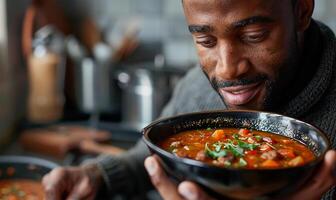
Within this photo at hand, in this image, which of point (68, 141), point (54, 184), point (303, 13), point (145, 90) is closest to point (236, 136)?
point (303, 13)

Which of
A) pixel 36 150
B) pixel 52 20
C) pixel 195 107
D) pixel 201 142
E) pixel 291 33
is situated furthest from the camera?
pixel 52 20

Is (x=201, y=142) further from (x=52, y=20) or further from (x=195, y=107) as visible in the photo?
(x=52, y=20)

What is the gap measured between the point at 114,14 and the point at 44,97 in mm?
673

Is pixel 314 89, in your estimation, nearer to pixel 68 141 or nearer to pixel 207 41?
pixel 207 41

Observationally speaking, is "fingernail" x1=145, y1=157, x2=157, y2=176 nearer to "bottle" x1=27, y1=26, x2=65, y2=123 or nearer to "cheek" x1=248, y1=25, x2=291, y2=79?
"cheek" x1=248, y1=25, x2=291, y2=79

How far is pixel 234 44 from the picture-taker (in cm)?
113

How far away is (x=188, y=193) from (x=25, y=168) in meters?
0.74

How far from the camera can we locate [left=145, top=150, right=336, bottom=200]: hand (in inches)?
33.5

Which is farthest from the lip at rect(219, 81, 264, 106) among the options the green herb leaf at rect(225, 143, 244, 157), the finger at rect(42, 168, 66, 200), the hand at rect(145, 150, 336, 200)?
the finger at rect(42, 168, 66, 200)

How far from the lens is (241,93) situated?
3.84ft

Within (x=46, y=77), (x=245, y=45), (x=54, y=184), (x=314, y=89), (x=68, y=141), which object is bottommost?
(x=68, y=141)

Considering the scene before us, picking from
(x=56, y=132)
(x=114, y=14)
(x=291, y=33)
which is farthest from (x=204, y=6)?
(x=114, y=14)

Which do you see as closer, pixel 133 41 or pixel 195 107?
pixel 195 107

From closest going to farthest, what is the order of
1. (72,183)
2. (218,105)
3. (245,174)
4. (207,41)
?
(245,174) → (207,41) → (72,183) → (218,105)
